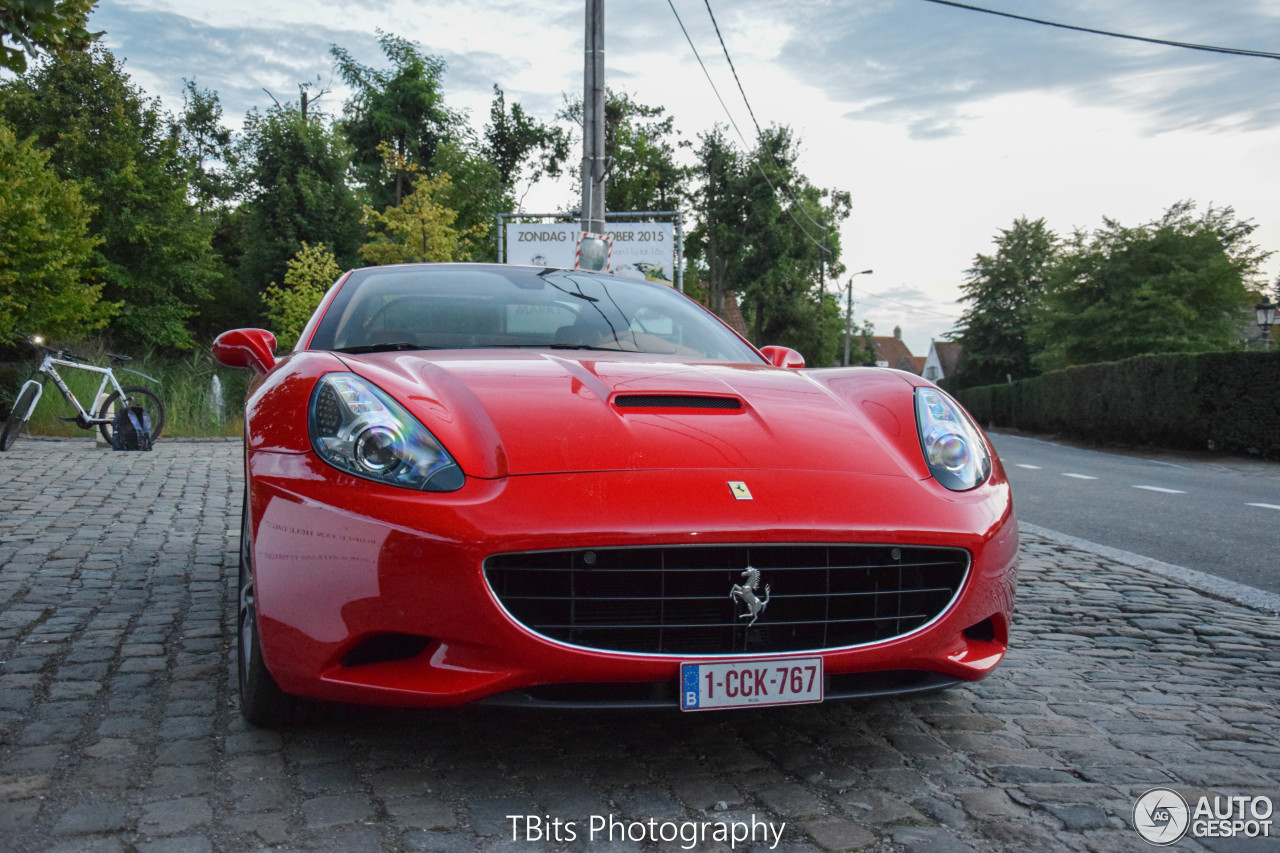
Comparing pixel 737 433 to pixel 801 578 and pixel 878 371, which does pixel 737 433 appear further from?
pixel 878 371

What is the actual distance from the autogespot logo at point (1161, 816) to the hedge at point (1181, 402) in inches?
676

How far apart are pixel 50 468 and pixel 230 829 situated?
8405 mm

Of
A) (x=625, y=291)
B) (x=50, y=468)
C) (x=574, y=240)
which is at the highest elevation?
(x=574, y=240)

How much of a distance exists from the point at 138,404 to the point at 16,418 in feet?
3.93

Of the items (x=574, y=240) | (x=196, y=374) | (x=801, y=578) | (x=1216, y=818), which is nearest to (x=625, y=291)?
(x=801, y=578)

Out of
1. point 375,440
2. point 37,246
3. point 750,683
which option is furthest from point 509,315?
point 37,246

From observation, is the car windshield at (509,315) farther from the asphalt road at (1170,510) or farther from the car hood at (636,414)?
the asphalt road at (1170,510)

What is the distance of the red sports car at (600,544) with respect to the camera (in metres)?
2.16

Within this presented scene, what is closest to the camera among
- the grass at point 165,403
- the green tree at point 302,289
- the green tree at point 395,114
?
the grass at point 165,403

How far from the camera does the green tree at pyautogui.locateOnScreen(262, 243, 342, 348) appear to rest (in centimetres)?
2519

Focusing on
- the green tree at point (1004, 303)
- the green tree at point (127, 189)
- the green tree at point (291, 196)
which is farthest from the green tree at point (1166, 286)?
the green tree at point (127, 189)

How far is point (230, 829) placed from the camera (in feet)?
6.74

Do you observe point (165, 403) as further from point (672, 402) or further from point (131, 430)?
point (672, 402)

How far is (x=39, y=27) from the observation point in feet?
12.7
